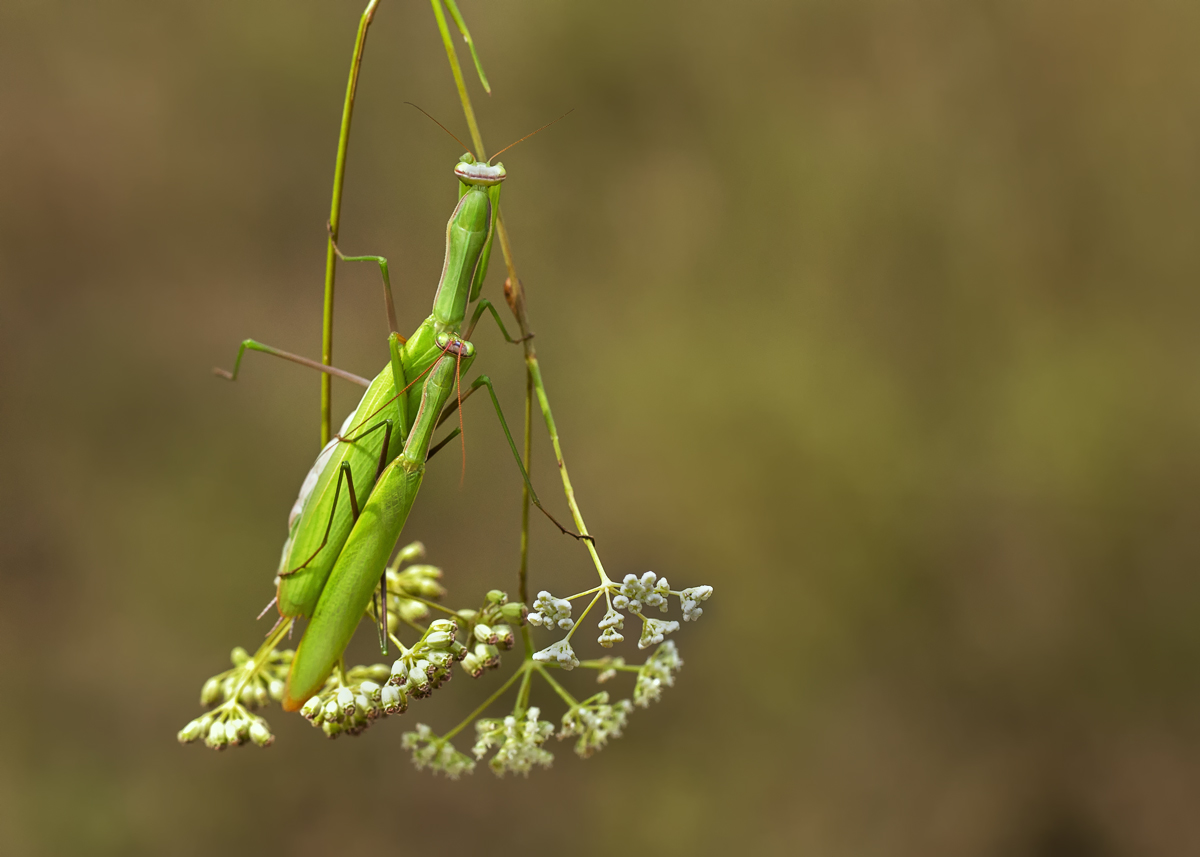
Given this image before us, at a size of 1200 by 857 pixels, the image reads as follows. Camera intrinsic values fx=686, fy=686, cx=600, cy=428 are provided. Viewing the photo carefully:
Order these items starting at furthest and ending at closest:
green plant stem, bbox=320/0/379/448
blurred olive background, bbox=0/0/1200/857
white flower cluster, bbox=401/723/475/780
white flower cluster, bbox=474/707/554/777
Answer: blurred olive background, bbox=0/0/1200/857
white flower cluster, bbox=401/723/475/780
white flower cluster, bbox=474/707/554/777
green plant stem, bbox=320/0/379/448

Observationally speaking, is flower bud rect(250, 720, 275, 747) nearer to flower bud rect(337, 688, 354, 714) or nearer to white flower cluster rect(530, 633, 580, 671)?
flower bud rect(337, 688, 354, 714)

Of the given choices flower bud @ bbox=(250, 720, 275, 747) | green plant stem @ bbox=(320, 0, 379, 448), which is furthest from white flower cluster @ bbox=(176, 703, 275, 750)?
green plant stem @ bbox=(320, 0, 379, 448)

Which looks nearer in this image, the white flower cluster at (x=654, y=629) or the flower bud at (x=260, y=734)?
the white flower cluster at (x=654, y=629)

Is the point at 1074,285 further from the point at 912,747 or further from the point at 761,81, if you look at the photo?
the point at 912,747

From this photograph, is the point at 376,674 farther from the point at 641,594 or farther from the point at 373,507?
the point at 641,594

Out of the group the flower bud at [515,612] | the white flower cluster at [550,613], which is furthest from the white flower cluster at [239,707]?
the white flower cluster at [550,613]

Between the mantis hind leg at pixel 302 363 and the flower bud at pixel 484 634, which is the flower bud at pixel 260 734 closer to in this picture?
the flower bud at pixel 484 634
